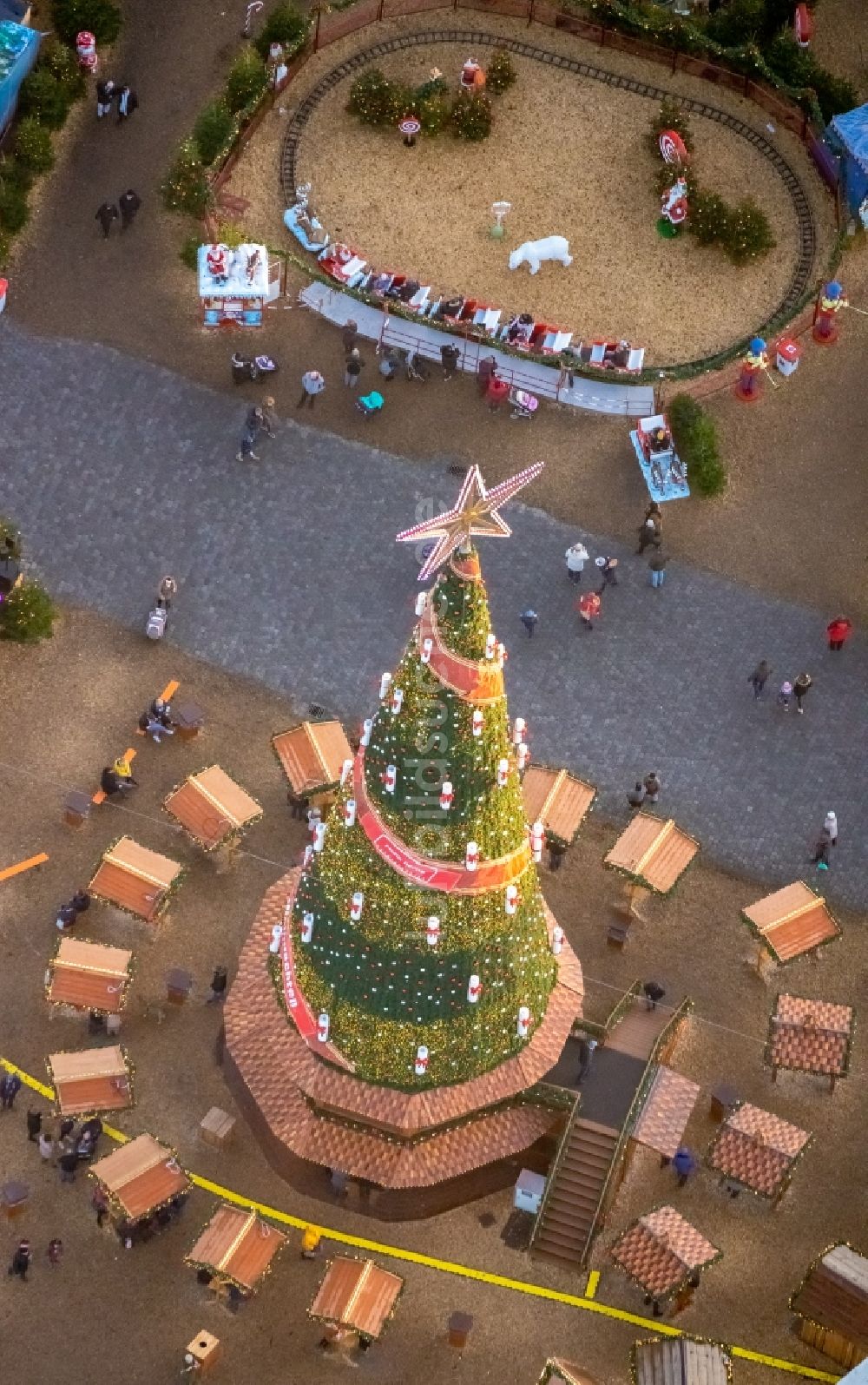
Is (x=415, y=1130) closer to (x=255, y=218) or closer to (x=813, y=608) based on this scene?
(x=813, y=608)

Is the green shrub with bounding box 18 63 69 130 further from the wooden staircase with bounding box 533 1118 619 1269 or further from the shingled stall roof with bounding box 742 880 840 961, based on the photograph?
the wooden staircase with bounding box 533 1118 619 1269

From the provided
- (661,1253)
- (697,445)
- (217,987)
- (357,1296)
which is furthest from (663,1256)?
(697,445)

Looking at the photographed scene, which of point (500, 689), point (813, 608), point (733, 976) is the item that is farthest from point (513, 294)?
point (500, 689)

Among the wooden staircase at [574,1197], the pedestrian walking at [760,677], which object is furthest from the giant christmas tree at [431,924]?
the pedestrian walking at [760,677]

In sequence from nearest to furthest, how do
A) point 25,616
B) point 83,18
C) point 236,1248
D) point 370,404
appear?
point 236,1248
point 25,616
point 370,404
point 83,18

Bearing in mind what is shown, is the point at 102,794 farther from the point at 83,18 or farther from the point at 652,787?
the point at 83,18

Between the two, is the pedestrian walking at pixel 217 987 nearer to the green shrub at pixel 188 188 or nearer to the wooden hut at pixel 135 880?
the wooden hut at pixel 135 880
